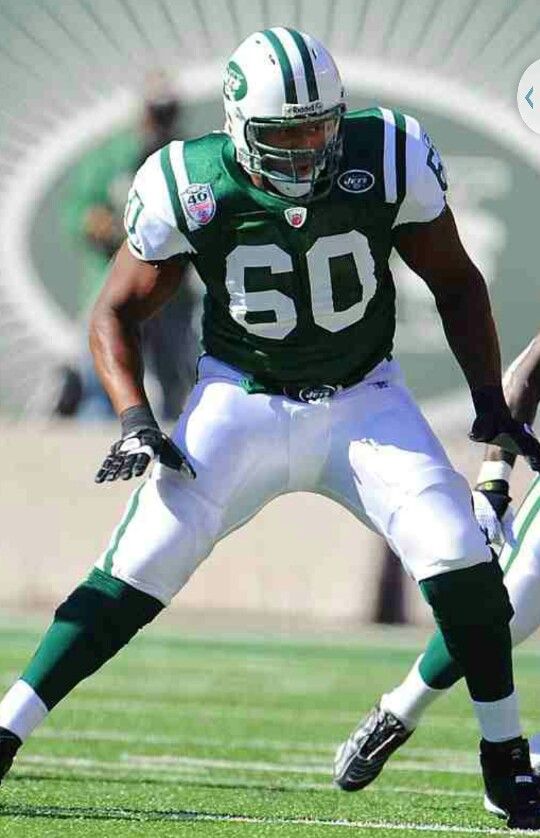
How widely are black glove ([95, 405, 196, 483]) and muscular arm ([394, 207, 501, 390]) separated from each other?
0.66 metres

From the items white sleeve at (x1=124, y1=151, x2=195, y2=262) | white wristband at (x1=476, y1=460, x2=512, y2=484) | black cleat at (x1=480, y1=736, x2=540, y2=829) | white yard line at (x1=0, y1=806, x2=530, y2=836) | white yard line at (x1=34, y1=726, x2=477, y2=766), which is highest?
white sleeve at (x1=124, y1=151, x2=195, y2=262)

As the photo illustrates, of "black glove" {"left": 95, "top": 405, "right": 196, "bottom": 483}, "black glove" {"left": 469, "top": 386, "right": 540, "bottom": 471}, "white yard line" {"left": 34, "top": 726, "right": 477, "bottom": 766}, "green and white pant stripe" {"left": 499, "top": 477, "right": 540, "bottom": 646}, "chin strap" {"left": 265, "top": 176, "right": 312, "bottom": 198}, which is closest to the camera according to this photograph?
"black glove" {"left": 95, "top": 405, "right": 196, "bottom": 483}

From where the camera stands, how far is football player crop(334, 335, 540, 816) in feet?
15.6

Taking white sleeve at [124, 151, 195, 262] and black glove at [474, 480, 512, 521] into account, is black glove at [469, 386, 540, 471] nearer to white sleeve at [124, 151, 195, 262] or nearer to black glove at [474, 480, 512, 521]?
black glove at [474, 480, 512, 521]

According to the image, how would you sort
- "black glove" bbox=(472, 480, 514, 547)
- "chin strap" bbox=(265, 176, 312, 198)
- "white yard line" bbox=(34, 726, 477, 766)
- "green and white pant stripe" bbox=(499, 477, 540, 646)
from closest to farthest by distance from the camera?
"chin strap" bbox=(265, 176, 312, 198) → "black glove" bbox=(472, 480, 514, 547) → "green and white pant stripe" bbox=(499, 477, 540, 646) → "white yard line" bbox=(34, 726, 477, 766)

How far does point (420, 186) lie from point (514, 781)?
1.22 m

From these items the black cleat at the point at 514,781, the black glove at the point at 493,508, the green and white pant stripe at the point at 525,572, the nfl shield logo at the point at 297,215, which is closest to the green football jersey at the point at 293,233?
the nfl shield logo at the point at 297,215

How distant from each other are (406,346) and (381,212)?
710 cm

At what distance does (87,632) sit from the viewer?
13.8 feet

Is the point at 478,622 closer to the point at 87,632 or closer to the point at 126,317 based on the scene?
the point at 87,632

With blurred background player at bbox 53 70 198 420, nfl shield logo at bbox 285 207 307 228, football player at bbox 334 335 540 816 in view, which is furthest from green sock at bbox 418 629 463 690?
blurred background player at bbox 53 70 198 420

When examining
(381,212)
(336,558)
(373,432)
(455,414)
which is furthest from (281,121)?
(455,414)

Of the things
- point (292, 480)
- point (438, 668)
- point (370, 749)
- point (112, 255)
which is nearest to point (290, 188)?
point (292, 480)

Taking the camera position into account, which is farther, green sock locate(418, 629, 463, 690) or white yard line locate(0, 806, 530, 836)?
green sock locate(418, 629, 463, 690)
